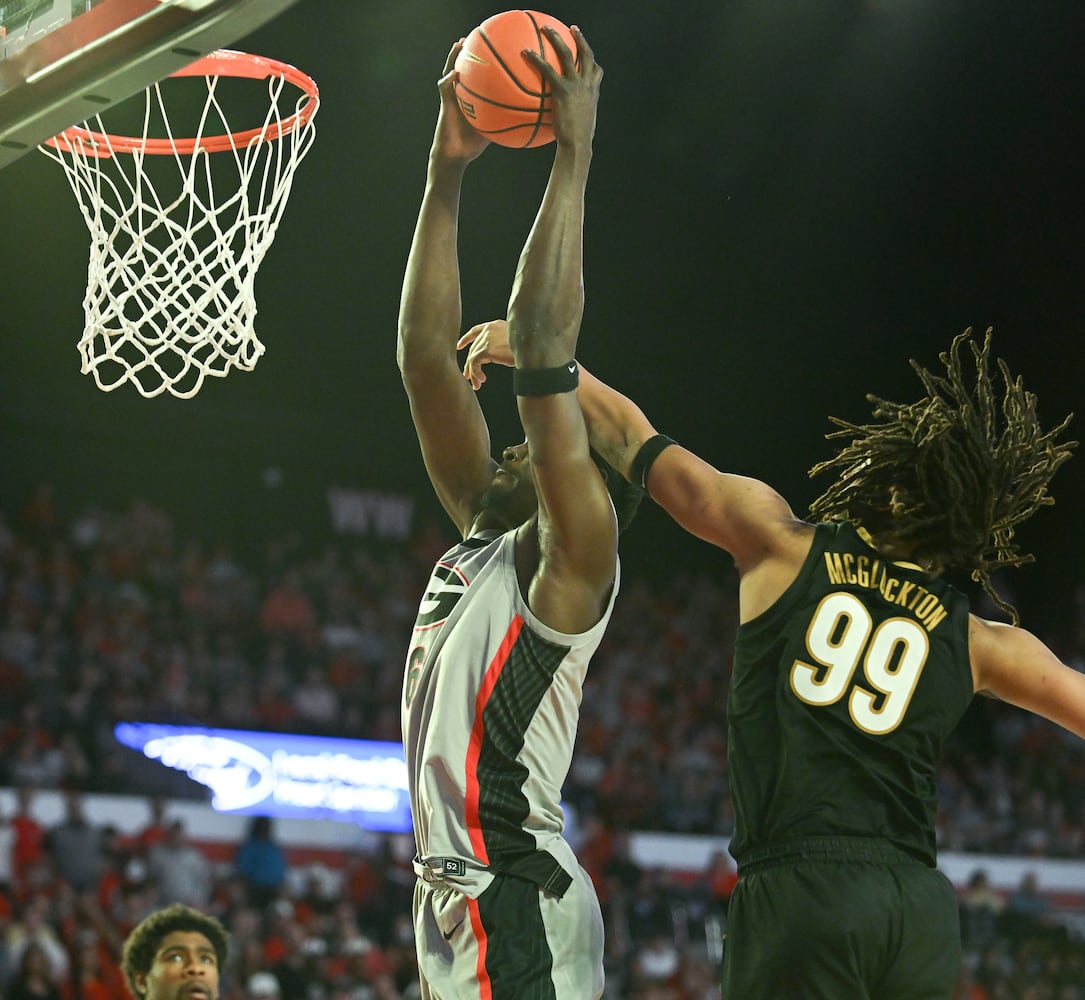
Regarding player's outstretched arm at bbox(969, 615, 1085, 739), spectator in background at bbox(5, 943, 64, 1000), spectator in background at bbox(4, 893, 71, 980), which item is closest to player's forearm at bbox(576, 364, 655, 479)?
player's outstretched arm at bbox(969, 615, 1085, 739)

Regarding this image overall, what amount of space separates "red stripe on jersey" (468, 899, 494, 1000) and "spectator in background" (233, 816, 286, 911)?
7.79 m

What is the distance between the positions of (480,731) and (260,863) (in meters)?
8.09

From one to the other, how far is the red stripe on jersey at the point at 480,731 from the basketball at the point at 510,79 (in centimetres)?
113

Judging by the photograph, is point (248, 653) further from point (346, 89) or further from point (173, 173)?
point (173, 173)

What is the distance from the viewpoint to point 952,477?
9.52 feet

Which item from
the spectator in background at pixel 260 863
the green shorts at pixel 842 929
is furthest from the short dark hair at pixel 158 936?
the spectator in background at pixel 260 863

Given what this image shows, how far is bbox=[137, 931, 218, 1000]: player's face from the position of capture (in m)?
4.77

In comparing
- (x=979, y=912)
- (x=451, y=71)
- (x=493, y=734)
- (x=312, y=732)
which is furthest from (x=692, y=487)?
(x=979, y=912)

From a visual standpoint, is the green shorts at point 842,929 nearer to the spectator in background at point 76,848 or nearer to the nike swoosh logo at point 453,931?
the nike swoosh logo at point 453,931

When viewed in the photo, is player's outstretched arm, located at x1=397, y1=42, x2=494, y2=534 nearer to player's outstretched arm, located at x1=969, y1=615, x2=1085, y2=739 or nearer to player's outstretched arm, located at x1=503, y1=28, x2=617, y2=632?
player's outstretched arm, located at x1=503, y1=28, x2=617, y2=632

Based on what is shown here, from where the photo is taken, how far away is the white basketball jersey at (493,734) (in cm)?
303

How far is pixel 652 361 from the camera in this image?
14055 millimetres

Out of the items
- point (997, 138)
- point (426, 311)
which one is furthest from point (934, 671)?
point (997, 138)

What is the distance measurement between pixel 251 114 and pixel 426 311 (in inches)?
84.2
